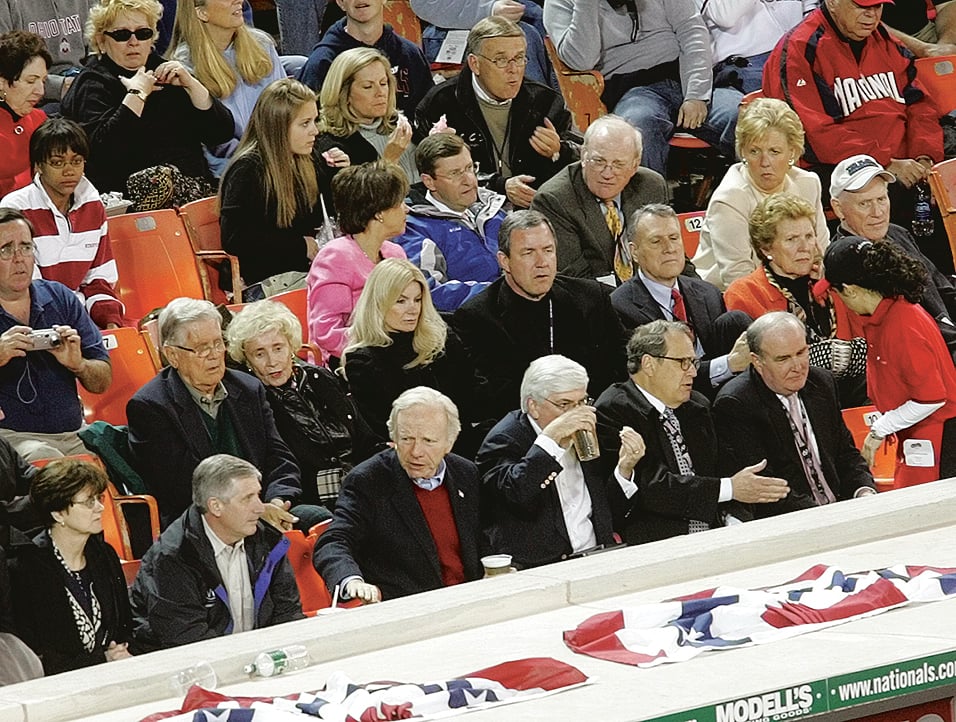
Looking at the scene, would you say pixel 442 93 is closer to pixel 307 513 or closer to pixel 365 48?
pixel 365 48

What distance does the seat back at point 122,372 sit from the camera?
21.2 feet

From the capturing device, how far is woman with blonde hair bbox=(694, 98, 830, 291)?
7.49 m

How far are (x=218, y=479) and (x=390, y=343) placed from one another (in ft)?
4.01

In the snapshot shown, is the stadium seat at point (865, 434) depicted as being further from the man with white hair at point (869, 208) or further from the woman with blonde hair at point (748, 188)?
the woman with blonde hair at point (748, 188)

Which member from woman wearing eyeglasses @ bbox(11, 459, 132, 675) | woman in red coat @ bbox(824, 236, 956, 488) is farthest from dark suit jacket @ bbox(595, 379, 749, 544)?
woman wearing eyeglasses @ bbox(11, 459, 132, 675)

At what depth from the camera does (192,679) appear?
3943 mm

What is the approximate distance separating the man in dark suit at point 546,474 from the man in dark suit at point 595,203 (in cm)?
129

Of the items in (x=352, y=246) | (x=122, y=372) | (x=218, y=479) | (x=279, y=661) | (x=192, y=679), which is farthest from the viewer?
(x=352, y=246)

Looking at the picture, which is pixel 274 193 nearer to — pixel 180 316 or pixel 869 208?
pixel 180 316

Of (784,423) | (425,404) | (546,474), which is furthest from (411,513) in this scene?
(784,423)

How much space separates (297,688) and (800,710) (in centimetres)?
114

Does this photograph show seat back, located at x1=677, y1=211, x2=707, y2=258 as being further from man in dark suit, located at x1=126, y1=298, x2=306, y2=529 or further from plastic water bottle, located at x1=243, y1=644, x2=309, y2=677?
plastic water bottle, located at x1=243, y1=644, x2=309, y2=677

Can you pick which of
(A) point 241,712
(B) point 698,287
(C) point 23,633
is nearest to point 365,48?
(B) point 698,287

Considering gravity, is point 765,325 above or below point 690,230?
below
